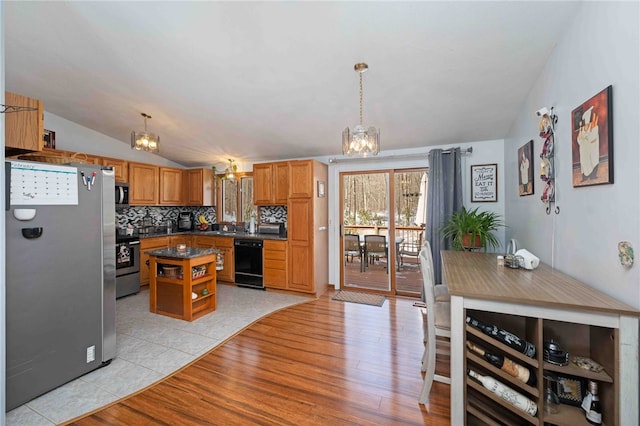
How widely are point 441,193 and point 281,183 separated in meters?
2.48

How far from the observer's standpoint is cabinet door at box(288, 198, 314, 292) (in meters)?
4.14

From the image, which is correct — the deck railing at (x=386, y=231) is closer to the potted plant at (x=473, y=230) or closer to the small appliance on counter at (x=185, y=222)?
the potted plant at (x=473, y=230)

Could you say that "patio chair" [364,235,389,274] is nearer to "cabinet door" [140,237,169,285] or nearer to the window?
the window

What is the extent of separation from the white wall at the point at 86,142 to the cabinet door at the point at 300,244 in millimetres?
3169

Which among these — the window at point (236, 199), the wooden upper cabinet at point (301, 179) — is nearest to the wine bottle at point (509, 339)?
the wooden upper cabinet at point (301, 179)

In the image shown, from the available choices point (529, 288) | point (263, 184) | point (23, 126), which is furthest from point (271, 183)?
point (529, 288)

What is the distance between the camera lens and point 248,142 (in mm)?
4230

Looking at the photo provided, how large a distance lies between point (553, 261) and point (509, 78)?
1585 millimetres

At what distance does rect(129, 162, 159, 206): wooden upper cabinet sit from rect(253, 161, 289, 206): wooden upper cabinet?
191 centimetres

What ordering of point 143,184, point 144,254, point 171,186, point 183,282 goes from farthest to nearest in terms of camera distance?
point 171,186
point 143,184
point 144,254
point 183,282

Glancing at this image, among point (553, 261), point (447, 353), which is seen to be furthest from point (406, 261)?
point (553, 261)

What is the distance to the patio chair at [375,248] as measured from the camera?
4.35m

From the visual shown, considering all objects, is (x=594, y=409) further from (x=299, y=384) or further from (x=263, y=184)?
(x=263, y=184)

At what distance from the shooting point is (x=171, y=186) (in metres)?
5.19
